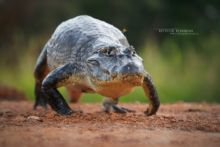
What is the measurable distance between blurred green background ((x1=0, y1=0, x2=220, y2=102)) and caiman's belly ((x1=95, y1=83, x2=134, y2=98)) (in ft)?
4.86

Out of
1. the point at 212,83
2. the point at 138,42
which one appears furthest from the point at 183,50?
the point at 138,42

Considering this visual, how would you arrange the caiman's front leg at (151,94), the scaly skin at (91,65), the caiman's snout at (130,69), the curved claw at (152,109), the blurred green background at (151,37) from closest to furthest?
the caiman's snout at (130,69) < the scaly skin at (91,65) < the caiman's front leg at (151,94) < the curved claw at (152,109) < the blurred green background at (151,37)

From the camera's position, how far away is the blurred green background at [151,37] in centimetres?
1389

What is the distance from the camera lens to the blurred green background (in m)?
13.9

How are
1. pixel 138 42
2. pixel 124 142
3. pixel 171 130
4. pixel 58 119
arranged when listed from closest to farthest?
pixel 124 142, pixel 171 130, pixel 58 119, pixel 138 42

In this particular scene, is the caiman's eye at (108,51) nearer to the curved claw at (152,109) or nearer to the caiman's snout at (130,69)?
the caiman's snout at (130,69)

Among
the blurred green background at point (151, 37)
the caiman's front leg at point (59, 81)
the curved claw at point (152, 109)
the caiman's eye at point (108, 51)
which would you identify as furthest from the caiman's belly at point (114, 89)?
the blurred green background at point (151, 37)

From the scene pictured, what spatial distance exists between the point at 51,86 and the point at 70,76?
0.31 meters

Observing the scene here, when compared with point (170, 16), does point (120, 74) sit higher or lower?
lower

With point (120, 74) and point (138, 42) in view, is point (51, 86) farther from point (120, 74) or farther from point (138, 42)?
point (138, 42)

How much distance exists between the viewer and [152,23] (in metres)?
22.9

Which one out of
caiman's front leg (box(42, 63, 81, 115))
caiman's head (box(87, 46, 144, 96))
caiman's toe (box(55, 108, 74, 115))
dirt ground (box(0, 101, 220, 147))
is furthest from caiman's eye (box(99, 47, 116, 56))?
caiman's toe (box(55, 108, 74, 115))

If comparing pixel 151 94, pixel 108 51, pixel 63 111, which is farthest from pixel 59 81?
pixel 151 94

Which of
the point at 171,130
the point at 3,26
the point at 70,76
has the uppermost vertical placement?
the point at 3,26
